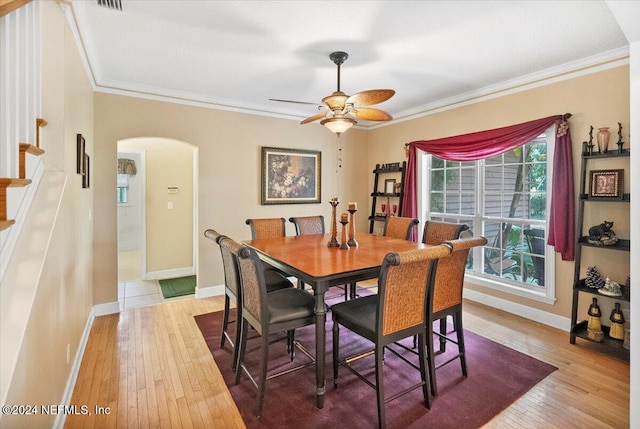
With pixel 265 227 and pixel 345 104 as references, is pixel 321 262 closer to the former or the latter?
pixel 345 104

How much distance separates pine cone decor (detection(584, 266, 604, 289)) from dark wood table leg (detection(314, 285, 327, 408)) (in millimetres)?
2528

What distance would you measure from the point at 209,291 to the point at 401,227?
263 cm

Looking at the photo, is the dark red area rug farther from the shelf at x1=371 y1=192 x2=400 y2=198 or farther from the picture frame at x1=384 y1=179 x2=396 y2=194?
the picture frame at x1=384 y1=179 x2=396 y2=194

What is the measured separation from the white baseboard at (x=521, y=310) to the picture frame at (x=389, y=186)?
1.84 meters

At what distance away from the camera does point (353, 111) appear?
3.04 meters

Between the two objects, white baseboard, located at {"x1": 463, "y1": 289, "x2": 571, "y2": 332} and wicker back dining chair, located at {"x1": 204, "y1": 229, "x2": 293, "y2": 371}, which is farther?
white baseboard, located at {"x1": 463, "y1": 289, "x2": 571, "y2": 332}

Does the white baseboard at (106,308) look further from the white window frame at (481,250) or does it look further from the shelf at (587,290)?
the shelf at (587,290)

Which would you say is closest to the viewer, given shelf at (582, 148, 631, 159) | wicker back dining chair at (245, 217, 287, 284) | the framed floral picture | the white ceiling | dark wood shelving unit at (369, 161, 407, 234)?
the white ceiling

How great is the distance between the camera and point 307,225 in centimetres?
402

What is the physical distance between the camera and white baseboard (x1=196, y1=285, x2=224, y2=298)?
428 centimetres

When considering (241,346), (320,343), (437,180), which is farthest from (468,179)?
(241,346)

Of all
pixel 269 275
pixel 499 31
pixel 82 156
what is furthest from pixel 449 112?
pixel 82 156

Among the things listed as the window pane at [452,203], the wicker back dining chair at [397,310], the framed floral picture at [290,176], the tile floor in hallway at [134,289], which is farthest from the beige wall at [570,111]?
the tile floor in hallway at [134,289]

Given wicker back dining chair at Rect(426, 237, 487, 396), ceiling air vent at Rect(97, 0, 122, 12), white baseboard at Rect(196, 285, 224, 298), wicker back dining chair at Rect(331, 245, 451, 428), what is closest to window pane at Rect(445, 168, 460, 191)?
wicker back dining chair at Rect(426, 237, 487, 396)
